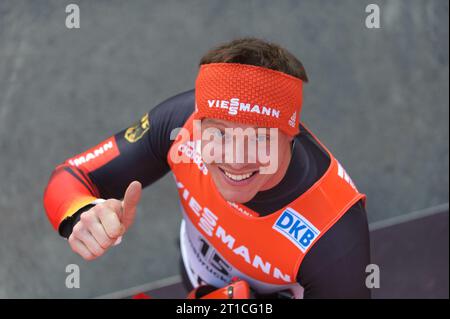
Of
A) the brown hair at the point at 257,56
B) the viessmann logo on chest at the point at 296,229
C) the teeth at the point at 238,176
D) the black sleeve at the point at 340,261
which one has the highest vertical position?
the brown hair at the point at 257,56

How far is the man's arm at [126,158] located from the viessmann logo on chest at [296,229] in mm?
373

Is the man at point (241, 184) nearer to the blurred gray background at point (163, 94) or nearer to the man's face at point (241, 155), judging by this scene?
the man's face at point (241, 155)

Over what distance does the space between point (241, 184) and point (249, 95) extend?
0.21m

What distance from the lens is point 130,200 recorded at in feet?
4.25

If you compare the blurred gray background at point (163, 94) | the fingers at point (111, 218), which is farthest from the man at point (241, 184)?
the blurred gray background at point (163, 94)

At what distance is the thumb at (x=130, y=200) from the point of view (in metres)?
1.28

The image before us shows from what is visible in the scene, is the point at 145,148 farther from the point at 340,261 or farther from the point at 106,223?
the point at 340,261

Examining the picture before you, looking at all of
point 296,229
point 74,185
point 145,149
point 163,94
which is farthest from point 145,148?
point 163,94

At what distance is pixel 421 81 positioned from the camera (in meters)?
2.99

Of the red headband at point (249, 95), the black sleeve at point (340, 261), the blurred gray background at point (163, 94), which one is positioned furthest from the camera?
the blurred gray background at point (163, 94)

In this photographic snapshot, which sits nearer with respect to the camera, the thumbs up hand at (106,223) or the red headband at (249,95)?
the thumbs up hand at (106,223)

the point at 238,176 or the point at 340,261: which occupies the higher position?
the point at 238,176
